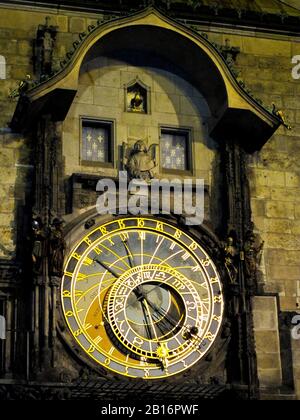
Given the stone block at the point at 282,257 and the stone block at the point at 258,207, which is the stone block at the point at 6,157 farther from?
the stone block at the point at 282,257

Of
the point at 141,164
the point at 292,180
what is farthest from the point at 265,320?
the point at 141,164

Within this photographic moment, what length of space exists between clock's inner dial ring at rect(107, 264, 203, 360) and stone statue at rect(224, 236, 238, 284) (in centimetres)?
54

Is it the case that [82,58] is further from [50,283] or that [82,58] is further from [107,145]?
[50,283]

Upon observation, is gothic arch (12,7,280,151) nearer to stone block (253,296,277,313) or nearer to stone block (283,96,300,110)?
stone block (283,96,300,110)

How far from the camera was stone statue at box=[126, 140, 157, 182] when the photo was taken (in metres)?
23.3

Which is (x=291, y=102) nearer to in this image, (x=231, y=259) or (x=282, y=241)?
(x=282, y=241)

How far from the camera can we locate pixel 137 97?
78.7 feet

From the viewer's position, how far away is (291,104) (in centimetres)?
2464

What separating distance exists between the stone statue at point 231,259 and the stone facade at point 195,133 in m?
0.58

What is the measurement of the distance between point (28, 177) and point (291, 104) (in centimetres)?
418

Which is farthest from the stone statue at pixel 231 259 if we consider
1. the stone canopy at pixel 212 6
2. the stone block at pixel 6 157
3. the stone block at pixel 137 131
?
the stone canopy at pixel 212 6

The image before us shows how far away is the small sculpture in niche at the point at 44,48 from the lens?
23.6 meters

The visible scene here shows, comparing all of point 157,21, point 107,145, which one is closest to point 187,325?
point 107,145

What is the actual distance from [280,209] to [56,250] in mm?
3521
